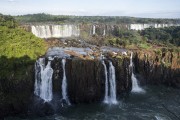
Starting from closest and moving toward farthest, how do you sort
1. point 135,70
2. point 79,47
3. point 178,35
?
point 135,70, point 79,47, point 178,35

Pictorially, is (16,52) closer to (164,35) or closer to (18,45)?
(18,45)

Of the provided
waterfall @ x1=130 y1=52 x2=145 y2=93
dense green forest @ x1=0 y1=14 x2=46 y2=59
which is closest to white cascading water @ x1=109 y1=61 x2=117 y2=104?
waterfall @ x1=130 y1=52 x2=145 y2=93

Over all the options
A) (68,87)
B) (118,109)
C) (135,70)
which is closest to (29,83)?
(68,87)

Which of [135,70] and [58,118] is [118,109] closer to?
[58,118]

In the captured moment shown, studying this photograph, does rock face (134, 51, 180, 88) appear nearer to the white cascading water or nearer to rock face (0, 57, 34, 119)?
the white cascading water

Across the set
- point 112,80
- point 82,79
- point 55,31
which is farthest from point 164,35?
point 82,79

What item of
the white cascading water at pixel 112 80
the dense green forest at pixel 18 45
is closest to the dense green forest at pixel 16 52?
the dense green forest at pixel 18 45

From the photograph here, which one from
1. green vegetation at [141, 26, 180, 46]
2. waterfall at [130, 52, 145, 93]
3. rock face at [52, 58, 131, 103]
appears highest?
green vegetation at [141, 26, 180, 46]
